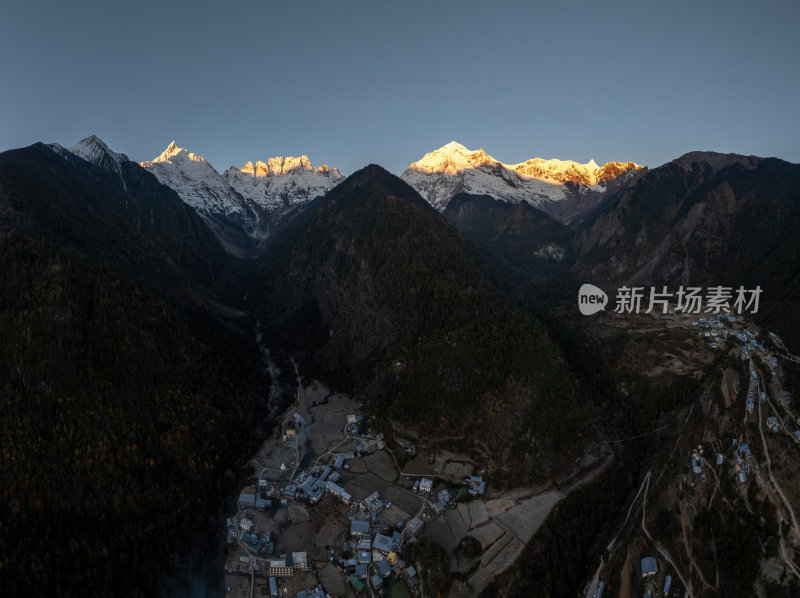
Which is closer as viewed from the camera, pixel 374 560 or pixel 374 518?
pixel 374 560

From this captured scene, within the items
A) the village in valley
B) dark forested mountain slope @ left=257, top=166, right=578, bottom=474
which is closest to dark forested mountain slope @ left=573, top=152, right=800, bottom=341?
dark forested mountain slope @ left=257, top=166, right=578, bottom=474

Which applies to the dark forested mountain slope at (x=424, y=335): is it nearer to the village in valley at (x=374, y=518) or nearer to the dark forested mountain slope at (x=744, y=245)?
the village in valley at (x=374, y=518)

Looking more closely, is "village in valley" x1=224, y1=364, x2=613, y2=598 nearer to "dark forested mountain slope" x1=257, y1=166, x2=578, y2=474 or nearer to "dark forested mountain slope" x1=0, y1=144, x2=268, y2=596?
"dark forested mountain slope" x1=257, y1=166, x2=578, y2=474

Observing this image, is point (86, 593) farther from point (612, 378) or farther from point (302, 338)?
point (612, 378)

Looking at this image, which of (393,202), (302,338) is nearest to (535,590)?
(302,338)

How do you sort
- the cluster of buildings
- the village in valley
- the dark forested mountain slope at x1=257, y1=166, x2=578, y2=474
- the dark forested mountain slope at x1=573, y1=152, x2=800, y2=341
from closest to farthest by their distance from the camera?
the cluster of buildings, the village in valley, the dark forested mountain slope at x1=257, y1=166, x2=578, y2=474, the dark forested mountain slope at x1=573, y1=152, x2=800, y2=341

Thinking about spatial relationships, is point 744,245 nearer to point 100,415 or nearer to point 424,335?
point 424,335

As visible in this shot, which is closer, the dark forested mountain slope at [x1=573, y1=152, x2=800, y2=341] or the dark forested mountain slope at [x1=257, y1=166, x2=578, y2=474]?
the dark forested mountain slope at [x1=257, y1=166, x2=578, y2=474]

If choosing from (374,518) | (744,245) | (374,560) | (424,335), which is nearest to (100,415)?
(374,518)

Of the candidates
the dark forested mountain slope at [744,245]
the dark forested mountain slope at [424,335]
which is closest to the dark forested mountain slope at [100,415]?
the dark forested mountain slope at [424,335]
